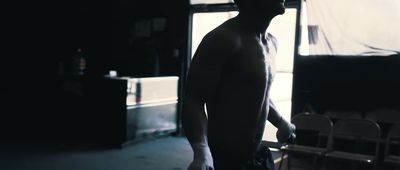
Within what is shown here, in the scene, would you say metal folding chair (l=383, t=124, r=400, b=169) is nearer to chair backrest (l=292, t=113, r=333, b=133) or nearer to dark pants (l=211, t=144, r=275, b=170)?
chair backrest (l=292, t=113, r=333, b=133)

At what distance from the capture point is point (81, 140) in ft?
18.3

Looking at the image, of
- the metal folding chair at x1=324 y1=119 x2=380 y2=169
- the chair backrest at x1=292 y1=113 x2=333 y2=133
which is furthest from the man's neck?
the chair backrest at x1=292 y1=113 x2=333 y2=133

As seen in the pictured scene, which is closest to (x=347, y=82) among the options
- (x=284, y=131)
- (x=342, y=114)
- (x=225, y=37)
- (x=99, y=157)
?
(x=342, y=114)

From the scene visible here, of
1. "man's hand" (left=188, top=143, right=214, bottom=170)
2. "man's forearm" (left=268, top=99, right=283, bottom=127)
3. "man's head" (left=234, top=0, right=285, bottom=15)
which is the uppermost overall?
"man's head" (left=234, top=0, right=285, bottom=15)

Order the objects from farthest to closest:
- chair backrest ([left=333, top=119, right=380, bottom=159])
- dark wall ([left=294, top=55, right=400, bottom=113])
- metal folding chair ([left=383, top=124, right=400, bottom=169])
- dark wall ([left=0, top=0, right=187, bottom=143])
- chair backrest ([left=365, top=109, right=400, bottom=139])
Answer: dark wall ([left=0, top=0, right=187, bottom=143]) → dark wall ([left=294, top=55, right=400, bottom=113]) → chair backrest ([left=365, top=109, right=400, bottom=139]) → chair backrest ([left=333, top=119, right=380, bottom=159]) → metal folding chair ([left=383, top=124, right=400, bottom=169])

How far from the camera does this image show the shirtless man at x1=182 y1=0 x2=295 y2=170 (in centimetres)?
122

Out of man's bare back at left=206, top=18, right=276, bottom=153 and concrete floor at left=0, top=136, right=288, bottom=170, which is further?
concrete floor at left=0, top=136, right=288, bottom=170

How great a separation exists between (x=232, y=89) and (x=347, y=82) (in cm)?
377

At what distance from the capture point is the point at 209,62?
122 cm

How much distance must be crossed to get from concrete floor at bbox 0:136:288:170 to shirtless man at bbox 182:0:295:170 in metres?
3.03

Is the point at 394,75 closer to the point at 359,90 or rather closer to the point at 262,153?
the point at 359,90

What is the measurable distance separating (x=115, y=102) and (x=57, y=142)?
953 millimetres

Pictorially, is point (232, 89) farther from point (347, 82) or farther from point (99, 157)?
point (347, 82)

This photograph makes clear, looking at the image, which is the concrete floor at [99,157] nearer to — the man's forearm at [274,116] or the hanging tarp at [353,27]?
the hanging tarp at [353,27]
